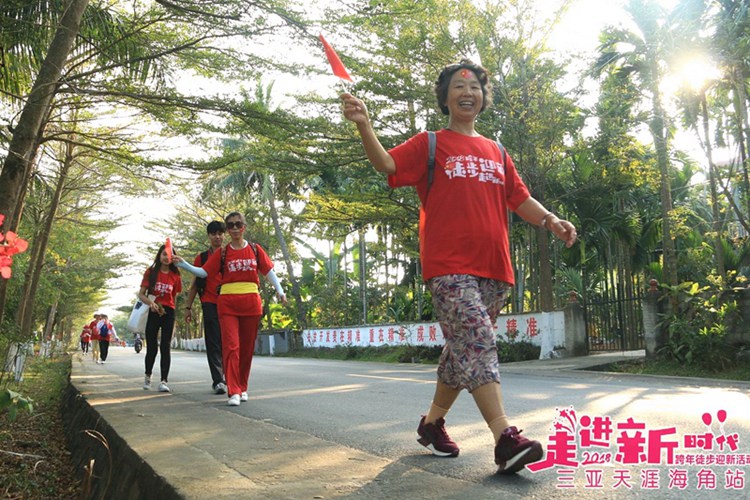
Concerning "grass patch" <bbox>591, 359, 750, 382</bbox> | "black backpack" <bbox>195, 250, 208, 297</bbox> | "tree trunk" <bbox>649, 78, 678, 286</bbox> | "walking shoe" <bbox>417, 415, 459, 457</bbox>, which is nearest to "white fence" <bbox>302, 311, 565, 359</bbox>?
"grass patch" <bbox>591, 359, 750, 382</bbox>

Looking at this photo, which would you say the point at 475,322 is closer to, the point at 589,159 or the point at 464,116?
the point at 464,116

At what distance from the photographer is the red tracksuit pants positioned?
22.4 ft

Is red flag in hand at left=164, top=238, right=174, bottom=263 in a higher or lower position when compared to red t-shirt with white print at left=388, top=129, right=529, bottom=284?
higher

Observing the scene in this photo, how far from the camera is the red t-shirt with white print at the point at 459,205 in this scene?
3.38 m

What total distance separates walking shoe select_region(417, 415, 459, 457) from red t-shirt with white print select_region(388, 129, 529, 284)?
832 mm

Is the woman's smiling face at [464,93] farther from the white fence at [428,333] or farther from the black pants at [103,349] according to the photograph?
the black pants at [103,349]

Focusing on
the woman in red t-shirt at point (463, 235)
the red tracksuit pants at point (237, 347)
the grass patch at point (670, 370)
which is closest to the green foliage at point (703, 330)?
the grass patch at point (670, 370)

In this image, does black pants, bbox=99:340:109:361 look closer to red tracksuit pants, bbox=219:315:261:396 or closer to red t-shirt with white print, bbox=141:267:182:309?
red t-shirt with white print, bbox=141:267:182:309

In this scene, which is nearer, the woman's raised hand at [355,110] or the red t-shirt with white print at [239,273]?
the woman's raised hand at [355,110]

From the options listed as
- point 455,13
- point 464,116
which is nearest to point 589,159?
point 455,13

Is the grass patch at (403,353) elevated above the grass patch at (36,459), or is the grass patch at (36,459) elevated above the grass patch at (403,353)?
the grass patch at (403,353)

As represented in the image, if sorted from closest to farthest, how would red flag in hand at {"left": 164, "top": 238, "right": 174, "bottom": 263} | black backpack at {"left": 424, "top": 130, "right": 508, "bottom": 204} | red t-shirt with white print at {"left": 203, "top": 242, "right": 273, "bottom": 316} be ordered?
1. black backpack at {"left": 424, "top": 130, "right": 508, "bottom": 204}
2. red t-shirt with white print at {"left": 203, "top": 242, "right": 273, "bottom": 316}
3. red flag in hand at {"left": 164, "top": 238, "right": 174, "bottom": 263}

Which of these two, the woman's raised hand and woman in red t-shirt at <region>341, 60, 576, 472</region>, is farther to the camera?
the woman's raised hand

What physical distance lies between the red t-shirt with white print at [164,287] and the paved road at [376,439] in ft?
3.68
